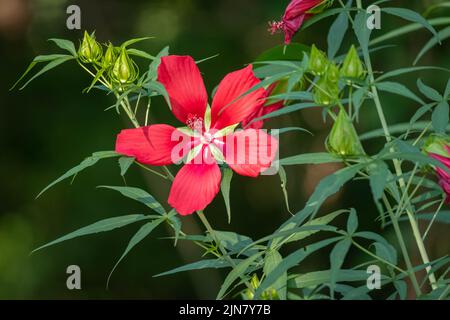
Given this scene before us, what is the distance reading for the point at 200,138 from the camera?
79cm

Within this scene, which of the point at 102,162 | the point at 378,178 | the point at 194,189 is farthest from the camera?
the point at 102,162

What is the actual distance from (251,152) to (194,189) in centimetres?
6

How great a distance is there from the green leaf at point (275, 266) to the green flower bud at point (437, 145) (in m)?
0.15

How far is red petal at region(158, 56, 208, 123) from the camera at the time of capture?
751 millimetres

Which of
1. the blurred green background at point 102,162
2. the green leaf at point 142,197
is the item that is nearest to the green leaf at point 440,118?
the green leaf at point 142,197

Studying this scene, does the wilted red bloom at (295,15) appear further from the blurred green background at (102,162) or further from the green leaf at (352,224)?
the blurred green background at (102,162)

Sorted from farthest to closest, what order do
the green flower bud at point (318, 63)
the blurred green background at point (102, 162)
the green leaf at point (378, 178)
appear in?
the blurred green background at point (102, 162) < the green flower bud at point (318, 63) < the green leaf at point (378, 178)

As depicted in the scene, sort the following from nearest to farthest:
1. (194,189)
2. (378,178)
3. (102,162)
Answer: (378,178) < (194,189) < (102,162)

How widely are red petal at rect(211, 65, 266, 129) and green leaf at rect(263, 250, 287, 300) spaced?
113mm

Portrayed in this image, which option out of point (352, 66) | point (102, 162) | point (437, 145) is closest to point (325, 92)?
point (352, 66)

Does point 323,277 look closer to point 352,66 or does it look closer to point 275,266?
point 275,266

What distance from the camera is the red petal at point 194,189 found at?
729mm

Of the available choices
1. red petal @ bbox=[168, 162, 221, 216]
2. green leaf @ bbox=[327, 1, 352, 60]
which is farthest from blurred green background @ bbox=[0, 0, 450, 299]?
red petal @ bbox=[168, 162, 221, 216]
